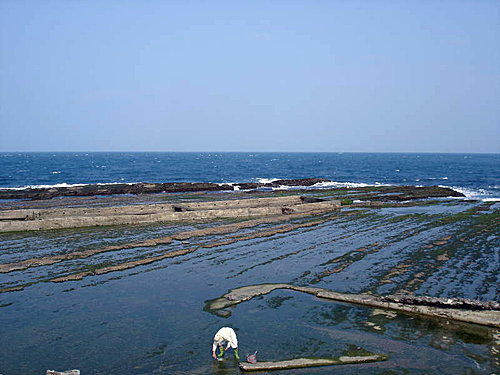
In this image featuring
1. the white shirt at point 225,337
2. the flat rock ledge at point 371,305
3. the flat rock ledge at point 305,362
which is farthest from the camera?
the flat rock ledge at point 371,305

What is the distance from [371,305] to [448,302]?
1.93 metres

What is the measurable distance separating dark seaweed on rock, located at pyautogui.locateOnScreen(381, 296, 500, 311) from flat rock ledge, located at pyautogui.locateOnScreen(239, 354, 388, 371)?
2.99 metres

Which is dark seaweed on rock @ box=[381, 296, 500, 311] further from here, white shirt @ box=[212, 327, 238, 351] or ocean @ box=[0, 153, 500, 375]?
white shirt @ box=[212, 327, 238, 351]

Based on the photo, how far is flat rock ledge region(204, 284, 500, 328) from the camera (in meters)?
11.0

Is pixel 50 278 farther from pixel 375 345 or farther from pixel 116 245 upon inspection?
pixel 375 345

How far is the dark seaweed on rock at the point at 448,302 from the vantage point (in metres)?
11.4

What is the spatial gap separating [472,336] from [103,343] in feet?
27.3

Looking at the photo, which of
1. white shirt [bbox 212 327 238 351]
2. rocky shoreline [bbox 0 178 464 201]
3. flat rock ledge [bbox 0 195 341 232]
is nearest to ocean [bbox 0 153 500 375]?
white shirt [bbox 212 327 238 351]

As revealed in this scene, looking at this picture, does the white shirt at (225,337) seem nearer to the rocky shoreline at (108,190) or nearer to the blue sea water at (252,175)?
the rocky shoreline at (108,190)

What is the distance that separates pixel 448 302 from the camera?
11617 mm

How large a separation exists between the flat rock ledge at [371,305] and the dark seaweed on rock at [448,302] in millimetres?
24

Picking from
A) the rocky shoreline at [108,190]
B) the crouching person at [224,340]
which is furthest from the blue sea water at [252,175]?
the crouching person at [224,340]

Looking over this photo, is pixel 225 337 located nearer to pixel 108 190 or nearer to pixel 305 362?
pixel 305 362

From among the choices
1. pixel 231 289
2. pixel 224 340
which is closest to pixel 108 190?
pixel 231 289
